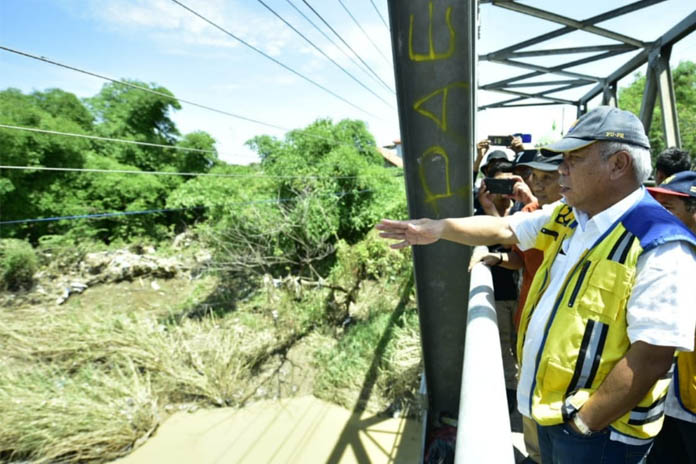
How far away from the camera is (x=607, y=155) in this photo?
3.91 ft

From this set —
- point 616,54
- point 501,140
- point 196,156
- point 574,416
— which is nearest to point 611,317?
point 574,416

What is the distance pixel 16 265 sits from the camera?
10586mm

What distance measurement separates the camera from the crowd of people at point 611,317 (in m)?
A: 0.97

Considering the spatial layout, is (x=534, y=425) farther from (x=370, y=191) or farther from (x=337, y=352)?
(x=370, y=191)

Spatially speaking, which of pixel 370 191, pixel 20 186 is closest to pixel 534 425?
pixel 370 191

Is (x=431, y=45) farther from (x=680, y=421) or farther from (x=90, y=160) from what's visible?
(x=90, y=160)

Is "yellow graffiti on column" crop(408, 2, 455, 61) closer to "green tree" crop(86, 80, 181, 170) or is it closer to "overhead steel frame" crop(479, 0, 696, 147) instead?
"overhead steel frame" crop(479, 0, 696, 147)

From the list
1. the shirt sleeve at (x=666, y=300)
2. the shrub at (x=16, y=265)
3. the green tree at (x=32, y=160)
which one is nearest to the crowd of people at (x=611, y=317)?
the shirt sleeve at (x=666, y=300)

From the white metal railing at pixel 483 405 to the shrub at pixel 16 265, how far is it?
13.8 meters

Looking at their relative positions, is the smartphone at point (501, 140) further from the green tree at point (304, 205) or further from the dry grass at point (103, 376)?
the dry grass at point (103, 376)

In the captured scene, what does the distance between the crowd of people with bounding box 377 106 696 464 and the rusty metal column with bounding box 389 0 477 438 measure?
0.95 metres

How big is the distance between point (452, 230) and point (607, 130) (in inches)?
30.6

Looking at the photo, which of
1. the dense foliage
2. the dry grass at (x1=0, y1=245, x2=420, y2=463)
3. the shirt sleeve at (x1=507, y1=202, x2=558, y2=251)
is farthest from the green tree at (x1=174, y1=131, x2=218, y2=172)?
the shirt sleeve at (x1=507, y1=202, x2=558, y2=251)

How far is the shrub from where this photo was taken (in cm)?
1043
